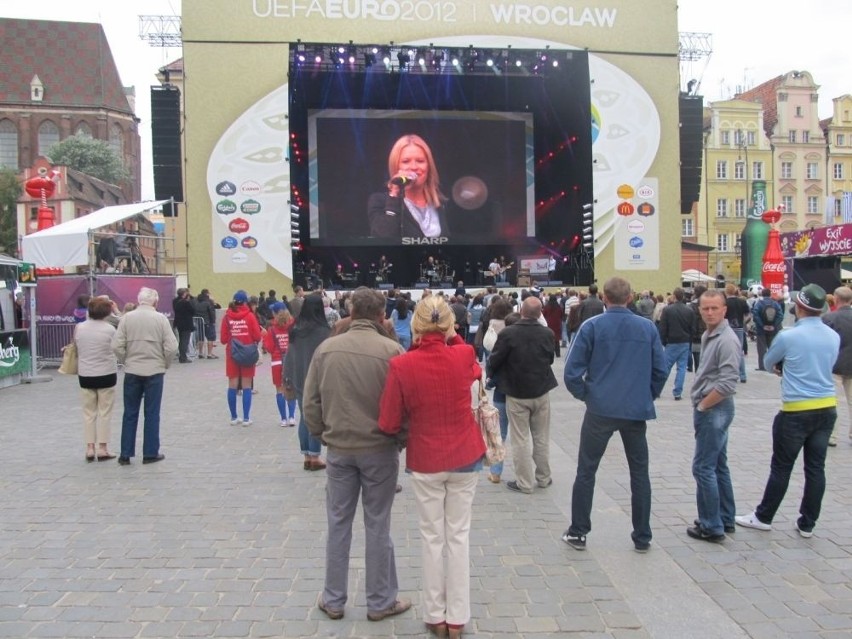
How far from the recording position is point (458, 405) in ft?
11.6

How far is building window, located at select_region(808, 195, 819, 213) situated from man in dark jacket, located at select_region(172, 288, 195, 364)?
48357mm

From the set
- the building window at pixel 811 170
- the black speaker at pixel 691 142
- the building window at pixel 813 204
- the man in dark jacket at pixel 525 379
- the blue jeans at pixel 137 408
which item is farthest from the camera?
the building window at pixel 813 204

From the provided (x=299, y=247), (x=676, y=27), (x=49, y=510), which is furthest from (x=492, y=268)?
(x=49, y=510)

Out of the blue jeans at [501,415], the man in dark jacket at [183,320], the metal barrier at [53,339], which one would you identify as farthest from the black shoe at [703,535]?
the metal barrier at [53,339]

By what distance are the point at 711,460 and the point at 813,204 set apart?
54390 millimetres

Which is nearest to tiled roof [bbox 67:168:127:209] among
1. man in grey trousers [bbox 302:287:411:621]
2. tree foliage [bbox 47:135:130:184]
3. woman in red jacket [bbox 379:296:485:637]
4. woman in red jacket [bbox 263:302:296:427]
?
tree foliage [bbox 47:135:130:184]

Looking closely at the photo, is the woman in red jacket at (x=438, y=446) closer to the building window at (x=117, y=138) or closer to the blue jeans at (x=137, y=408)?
the blue jeans at (x=137, y=408)

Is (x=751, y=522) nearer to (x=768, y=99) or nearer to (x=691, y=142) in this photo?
(x=691, y=142)

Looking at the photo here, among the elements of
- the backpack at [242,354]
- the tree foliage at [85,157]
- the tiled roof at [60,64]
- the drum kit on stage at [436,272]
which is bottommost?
the backpack at [242,354]

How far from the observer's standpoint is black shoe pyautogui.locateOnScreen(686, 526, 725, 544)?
4.73 meters

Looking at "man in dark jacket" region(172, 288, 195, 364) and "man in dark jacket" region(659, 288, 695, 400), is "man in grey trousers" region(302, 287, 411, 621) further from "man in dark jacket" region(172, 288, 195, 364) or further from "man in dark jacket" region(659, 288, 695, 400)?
"man in dark jacket" region(172, 288, 195, 364)

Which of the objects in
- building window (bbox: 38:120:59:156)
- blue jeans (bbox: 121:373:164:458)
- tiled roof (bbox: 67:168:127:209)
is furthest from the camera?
building window (bbox: 38:120:59:156)

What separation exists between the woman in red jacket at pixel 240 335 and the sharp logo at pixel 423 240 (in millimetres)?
15981

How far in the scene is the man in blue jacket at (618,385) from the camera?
4.45 m
